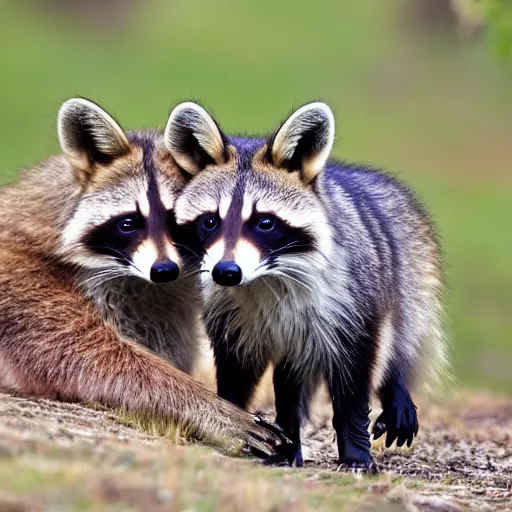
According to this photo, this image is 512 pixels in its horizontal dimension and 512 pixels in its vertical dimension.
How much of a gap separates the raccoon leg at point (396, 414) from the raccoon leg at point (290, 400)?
0.63m

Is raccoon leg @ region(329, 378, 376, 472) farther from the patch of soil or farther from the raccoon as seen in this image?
the raccoon

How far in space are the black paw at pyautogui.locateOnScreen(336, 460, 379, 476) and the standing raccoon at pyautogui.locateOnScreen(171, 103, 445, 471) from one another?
0.02 metres

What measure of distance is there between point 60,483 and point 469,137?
2860 cm

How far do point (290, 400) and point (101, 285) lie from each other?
1605 mm

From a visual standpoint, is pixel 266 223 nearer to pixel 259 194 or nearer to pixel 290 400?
pixel 259 194

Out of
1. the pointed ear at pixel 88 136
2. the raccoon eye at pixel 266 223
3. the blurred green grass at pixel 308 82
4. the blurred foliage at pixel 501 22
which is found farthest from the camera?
the blurred green grass at pixel 308 82

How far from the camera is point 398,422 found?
30.1ft

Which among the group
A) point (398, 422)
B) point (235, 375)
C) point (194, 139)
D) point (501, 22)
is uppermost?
point (501, 22)

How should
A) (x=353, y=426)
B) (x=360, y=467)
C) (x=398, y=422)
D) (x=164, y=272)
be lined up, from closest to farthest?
(x=164, y=272)
(x=360, y=467)
(x=353, y=426)
(x=398, y=422)

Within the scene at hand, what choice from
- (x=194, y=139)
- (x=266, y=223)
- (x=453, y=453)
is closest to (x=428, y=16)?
(x=453, y=453)

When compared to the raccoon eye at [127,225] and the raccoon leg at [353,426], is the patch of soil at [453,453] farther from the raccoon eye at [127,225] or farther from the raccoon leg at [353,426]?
the raccoon eye at [127,225]

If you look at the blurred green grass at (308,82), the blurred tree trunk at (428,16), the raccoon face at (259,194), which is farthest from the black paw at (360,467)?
the blurred tree trunk at (428,16)

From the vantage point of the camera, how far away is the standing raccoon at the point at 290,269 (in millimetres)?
8008

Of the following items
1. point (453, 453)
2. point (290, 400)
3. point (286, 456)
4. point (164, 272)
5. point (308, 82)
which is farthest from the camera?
point (308, 82)
